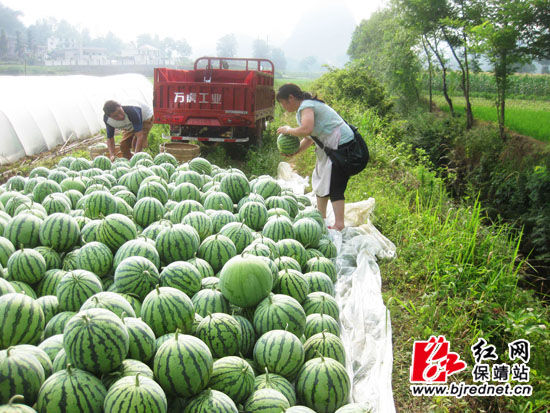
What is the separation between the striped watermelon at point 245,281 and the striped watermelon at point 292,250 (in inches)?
32.2

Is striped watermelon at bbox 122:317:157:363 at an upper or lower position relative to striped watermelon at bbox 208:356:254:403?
upper

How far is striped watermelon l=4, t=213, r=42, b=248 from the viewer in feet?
10.1

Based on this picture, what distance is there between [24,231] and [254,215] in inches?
72.0

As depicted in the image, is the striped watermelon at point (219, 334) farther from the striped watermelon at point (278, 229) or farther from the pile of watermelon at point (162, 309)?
the striped watermelon at point (278, 229)

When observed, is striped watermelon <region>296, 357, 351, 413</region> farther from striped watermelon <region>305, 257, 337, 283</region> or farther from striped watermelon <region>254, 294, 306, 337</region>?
striped watermelon <region>305, 257, 337, 283</region>

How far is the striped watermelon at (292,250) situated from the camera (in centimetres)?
348

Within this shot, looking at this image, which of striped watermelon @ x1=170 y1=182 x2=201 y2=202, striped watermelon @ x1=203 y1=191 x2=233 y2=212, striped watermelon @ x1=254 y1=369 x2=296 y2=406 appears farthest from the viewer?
striped watermelon @ x1=170 y1=182 x2=201 y2=202

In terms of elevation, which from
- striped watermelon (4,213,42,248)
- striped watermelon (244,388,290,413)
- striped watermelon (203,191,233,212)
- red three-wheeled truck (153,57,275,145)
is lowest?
striped watermelon (244,388,290,413)

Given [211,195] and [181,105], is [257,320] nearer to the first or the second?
[211,195]

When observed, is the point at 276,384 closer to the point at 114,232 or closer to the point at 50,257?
the point at 114,232

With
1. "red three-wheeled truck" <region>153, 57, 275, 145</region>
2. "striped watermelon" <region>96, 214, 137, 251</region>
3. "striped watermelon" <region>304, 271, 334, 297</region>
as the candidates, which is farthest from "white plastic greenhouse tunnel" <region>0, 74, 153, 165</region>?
"striped watermelon" <region>304, 271, 334, 297</region>

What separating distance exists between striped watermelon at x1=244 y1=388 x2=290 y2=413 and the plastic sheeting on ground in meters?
0.42

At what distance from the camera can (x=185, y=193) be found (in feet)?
13.6

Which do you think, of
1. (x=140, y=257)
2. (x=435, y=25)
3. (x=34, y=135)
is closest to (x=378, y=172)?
(x=140, y=257)
